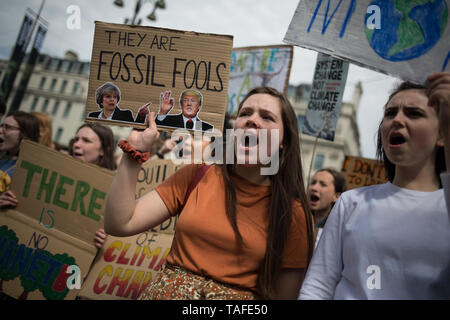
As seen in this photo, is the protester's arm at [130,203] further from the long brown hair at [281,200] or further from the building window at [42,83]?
the building window at [42,83]

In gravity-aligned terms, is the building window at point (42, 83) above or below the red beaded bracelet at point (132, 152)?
above

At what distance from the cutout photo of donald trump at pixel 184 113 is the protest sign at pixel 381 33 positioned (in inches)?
22.0

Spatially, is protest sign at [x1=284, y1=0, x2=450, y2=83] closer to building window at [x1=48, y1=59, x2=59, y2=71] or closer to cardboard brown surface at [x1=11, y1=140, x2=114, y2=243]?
cardboard brown surface at [x1=11, y1=140, x2=114, y2=243]

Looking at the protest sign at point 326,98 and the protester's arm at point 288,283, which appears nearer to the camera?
the protester's arm at point 288,283

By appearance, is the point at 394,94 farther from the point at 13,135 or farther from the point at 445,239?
the point at 13,135

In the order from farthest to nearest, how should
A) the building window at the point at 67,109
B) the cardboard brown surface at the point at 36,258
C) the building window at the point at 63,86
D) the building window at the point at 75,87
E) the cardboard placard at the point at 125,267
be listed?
the building window at the point at 63,86 < the building window at the point at 67,109 < the building window at the point at 75,87 < the cardboard placard at the point at 125,267 < the cardboard brown surface at the point at 36,258

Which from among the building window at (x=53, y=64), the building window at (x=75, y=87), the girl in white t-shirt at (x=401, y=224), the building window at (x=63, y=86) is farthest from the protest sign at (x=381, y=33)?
the building window at (x=53, y=64)

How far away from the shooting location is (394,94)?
5.16 feet

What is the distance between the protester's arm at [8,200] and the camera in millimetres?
2689

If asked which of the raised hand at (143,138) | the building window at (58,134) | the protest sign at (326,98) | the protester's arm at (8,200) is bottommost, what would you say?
the protester's arm at (8,200)

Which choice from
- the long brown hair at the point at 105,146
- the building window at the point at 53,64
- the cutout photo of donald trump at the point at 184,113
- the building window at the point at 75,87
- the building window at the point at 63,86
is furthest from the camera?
the building window at the point at 53,64

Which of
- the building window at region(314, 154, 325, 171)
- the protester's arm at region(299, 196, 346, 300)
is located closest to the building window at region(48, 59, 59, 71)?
the building window at region(314, 154, 325, 171)
